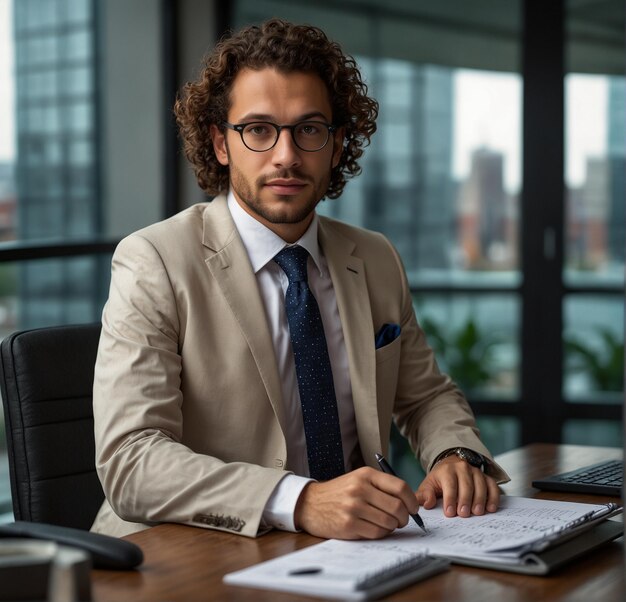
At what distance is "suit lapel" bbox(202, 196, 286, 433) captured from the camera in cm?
194

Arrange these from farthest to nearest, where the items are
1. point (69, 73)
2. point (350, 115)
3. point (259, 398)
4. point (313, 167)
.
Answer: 1. point (69, 73)
2. point (350, 115)
3. point (313, 167)
4. point (259, 398)

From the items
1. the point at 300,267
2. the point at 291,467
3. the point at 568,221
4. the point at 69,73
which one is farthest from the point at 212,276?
the point at 568,221

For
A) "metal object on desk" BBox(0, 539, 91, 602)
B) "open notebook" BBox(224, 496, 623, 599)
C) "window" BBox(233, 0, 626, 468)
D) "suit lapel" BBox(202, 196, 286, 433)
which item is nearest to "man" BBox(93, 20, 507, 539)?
"suit lapel" BBox(202, 196, 286, 433)

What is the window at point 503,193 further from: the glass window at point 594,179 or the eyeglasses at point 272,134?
the eyeglasses at point 272,134

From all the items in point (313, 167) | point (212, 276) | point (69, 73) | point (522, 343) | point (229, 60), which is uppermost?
point (69, 73)

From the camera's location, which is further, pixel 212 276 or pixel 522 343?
pixel 522 343

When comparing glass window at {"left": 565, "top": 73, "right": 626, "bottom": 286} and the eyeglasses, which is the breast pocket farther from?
glass window at {"left": 565, "top": 73, "right": 626, "bottom": 286}

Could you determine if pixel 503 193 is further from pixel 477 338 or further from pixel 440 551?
pixel 440 551

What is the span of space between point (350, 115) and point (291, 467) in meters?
0.84

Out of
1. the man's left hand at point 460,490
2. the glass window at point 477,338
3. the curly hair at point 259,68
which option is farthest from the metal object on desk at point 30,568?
A: the glass window at point 477,338

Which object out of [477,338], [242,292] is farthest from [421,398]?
[477,338]

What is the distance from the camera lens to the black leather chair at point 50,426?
1.95 metres

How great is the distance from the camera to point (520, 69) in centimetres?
466

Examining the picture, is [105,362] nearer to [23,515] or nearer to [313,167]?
[23,515]
